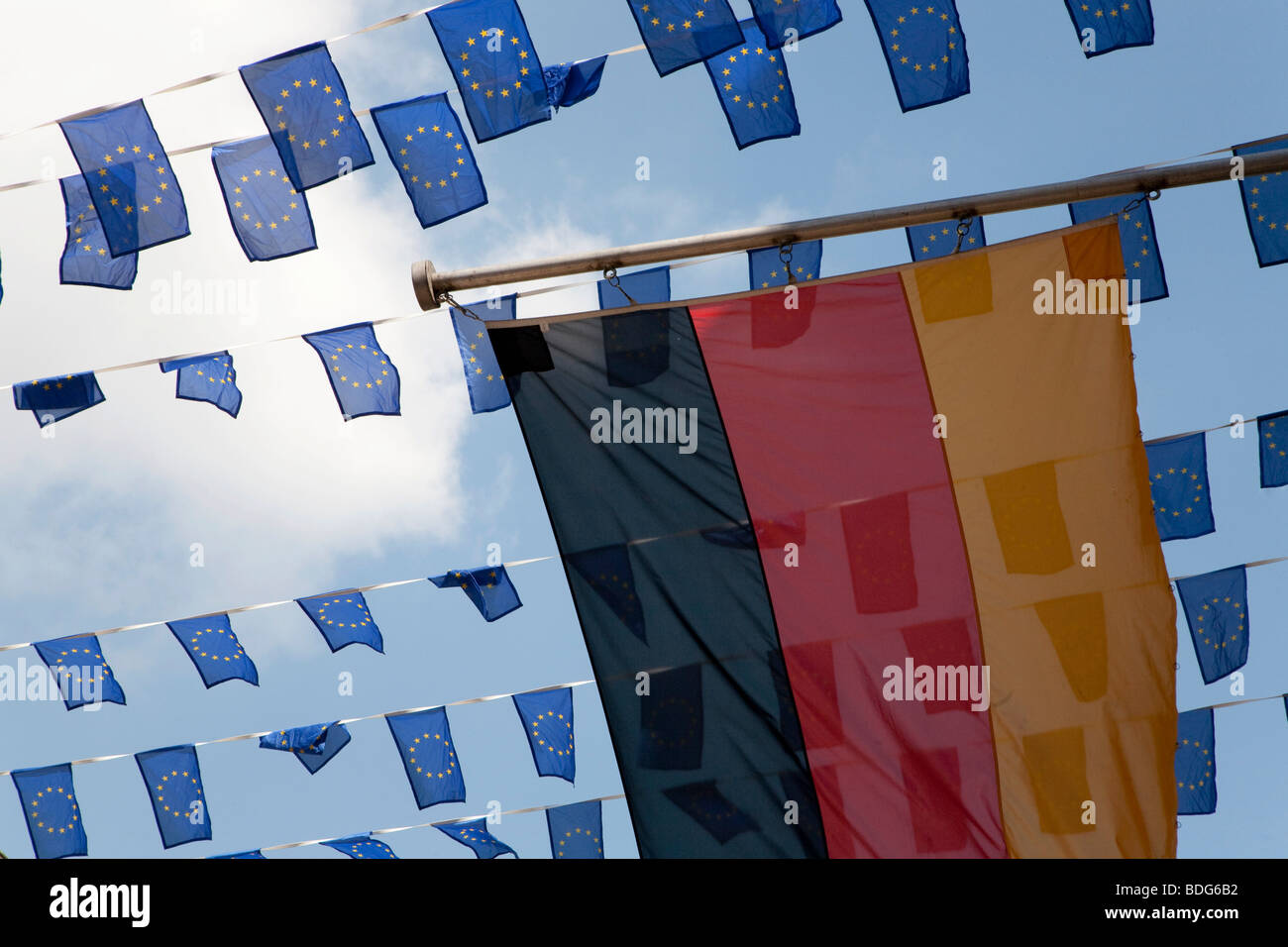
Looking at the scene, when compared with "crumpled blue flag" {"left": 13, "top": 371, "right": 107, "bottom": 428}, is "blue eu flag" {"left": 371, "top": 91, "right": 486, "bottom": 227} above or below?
above

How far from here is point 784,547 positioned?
5.09 metres

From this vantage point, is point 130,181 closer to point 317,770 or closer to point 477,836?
point 317,770

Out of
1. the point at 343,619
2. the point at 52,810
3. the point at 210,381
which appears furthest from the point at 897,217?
the point at 52,810

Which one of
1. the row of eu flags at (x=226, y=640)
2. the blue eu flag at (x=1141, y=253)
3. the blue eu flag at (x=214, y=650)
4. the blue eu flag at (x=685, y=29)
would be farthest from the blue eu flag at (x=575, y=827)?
the blue eu flag at (x=685, y=29)

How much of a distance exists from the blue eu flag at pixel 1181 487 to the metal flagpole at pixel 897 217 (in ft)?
12.0

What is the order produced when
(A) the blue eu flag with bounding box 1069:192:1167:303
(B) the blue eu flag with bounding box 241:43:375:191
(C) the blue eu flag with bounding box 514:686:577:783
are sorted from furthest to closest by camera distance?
(C) the blue eu flag with bounding box 514:686:577:783 < (A) the blue eu flag with bounding box 1069:192:1167:303 < (B) the blue eu flag with bounding box 241:43:375:191

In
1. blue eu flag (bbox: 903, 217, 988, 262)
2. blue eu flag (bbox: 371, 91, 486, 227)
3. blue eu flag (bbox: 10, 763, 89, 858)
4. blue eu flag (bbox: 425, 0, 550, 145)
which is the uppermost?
blue eu flag (bbox: 425, 0, 550, 145)

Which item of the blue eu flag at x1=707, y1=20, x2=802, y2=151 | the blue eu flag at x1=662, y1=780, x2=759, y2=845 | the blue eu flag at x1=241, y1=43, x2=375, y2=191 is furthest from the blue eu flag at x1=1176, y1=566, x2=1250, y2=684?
the blue eu flag at x1=241, y1=43, x2=375, y2=191

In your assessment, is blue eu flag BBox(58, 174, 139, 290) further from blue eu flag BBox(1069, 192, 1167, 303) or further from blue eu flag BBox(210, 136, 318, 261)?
blue eu flag BBox(1069, 192, 1167, 303)

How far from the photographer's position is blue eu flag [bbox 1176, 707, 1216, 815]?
30.0 ft

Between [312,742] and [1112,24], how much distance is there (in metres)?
8.04

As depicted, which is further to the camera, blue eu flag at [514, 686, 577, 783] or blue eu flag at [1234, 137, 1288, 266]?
blue eu flag at [514, 686, 577, 783]

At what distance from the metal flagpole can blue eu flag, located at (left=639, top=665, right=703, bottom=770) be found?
1.93 metres

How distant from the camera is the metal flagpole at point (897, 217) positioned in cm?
499
